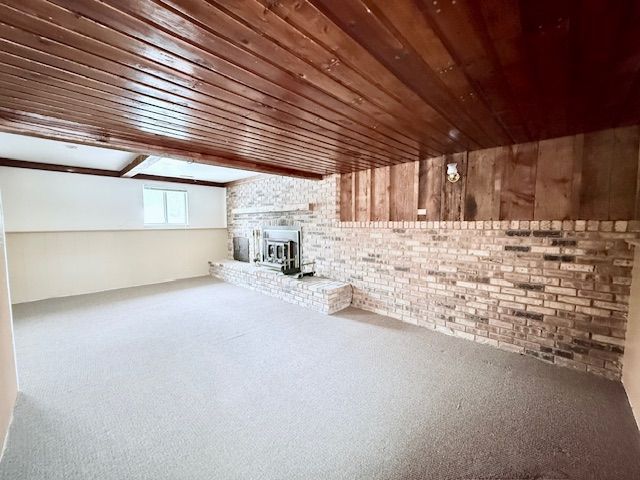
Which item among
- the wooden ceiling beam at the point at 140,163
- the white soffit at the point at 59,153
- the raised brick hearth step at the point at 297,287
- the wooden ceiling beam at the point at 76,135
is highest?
the white soffit at the point at 59,153

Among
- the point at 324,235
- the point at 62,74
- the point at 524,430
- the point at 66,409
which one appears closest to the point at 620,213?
the point at 524,430

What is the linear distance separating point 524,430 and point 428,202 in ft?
8.13

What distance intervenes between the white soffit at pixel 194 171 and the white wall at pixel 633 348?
493 cm

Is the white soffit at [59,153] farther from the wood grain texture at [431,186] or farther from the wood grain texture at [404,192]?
the wood grain texture at [431,186]

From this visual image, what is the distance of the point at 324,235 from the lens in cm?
483

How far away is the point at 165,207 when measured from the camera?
644 centimetres

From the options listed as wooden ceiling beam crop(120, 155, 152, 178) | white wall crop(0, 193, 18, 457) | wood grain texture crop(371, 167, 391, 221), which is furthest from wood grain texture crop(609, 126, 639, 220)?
wooden ceiling beam crop(120, 155, 152, 178)

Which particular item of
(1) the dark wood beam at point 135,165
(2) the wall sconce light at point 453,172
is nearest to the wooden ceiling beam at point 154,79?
(2) the wall sconce light at point 453,172

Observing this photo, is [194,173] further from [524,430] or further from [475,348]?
[524,430]

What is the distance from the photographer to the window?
6.17m

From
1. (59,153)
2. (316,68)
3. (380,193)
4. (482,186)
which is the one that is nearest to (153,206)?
(59,153)

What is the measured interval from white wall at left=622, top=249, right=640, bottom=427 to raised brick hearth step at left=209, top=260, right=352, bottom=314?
2956 millimetres

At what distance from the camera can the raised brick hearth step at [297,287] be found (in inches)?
162

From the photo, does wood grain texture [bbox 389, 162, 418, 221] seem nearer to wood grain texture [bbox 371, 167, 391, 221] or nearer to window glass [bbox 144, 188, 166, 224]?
wood grain texture [bbox 371, 167, 391, 221]
